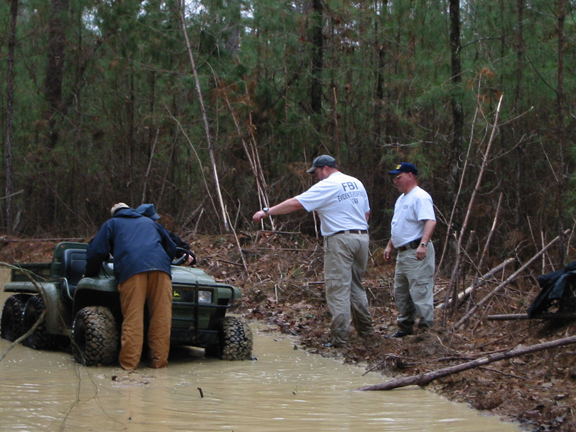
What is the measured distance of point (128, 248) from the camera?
664cm

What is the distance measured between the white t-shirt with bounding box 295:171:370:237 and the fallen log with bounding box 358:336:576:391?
2.35 metres

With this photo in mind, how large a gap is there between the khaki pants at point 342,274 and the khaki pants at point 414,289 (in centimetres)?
44

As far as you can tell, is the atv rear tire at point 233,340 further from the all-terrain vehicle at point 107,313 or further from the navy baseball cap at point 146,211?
the navy baseball cap at point 146,211

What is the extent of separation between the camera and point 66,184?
21188mm

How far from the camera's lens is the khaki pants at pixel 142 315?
6.50m

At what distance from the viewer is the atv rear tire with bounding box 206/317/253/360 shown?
7.22 metres

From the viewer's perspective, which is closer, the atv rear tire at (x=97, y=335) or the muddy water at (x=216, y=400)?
the muddy water at (x=216, y=400)

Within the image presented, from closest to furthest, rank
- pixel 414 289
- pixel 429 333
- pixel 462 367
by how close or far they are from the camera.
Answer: pixel 462 367 → pixel 429 333 → pixel 414 289

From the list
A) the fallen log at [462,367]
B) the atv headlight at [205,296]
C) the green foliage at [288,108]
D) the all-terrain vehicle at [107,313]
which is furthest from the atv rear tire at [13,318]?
the green foliage at [288,108]

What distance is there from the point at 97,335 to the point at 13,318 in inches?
87.6

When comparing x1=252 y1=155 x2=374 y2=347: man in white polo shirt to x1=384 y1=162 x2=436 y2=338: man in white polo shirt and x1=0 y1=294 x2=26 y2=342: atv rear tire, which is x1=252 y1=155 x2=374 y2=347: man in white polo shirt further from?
x1=0 y1=294 x2=26 y2=342: atv rear tire

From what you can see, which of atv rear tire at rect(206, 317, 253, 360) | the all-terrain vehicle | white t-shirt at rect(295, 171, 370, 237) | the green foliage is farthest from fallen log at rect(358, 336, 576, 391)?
the green foliage

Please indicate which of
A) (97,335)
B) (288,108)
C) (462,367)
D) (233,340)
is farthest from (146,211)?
(288,108)

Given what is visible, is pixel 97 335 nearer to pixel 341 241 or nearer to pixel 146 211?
pixel 146 211
